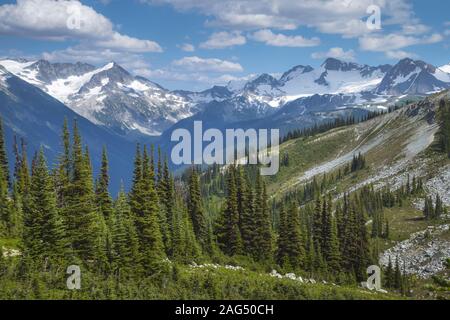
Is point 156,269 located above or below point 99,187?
below

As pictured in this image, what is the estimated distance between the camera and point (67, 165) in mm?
67562

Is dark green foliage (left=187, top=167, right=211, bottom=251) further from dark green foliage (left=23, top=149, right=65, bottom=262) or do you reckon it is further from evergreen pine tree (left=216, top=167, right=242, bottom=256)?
dark green foliage (left=23, top=149, right=65, bottom=262)

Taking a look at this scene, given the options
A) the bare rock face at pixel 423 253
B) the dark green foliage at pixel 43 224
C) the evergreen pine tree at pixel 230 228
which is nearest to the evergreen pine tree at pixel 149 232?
the dark green foliage at pixel 43 224

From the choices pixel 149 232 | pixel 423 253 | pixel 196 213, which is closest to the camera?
pixel 149 232

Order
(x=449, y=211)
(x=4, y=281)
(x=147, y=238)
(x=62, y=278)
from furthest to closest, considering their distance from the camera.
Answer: (x=449, y=211) < (x=147, y=238) < (x=62, y=278) < (x=4, y=281)

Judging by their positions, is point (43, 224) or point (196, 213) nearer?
point (43, 224)

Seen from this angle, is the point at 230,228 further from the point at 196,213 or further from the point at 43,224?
the point at 43,224

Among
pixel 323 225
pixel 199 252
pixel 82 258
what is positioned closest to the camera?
pixel 82 258

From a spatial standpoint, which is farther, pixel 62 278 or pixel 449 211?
pixel 449 211

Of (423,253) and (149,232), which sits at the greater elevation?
(149,232)

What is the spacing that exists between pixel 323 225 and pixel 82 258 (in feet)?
158

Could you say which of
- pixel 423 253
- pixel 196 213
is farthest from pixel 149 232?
pixel 423 253

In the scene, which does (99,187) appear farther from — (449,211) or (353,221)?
(449,211)

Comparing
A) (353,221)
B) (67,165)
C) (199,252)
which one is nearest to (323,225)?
(353,221)
